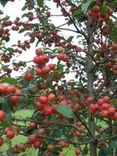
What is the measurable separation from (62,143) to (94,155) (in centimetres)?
47

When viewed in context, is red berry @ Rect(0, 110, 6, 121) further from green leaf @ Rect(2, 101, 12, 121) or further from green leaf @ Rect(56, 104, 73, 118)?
green leaf @ Rect(56, 104, 73, 118)

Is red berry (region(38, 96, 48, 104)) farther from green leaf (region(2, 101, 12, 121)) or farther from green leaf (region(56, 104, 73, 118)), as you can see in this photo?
green leaf (region(2, 101, 12, 121))

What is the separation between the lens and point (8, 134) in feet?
7.11

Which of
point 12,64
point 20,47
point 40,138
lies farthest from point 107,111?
point 20,47

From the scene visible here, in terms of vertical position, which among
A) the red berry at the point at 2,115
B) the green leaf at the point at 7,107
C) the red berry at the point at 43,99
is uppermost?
the red berry at the point at 43,99

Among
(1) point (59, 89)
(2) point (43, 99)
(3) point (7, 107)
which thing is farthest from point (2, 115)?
(1) point (59, 89)

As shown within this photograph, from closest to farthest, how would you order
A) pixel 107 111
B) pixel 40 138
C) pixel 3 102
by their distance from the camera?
pixel 3 102, pixel 107 111, pixel 40 138

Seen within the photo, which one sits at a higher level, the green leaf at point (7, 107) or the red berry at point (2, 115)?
the green leaf at point (7, 107)

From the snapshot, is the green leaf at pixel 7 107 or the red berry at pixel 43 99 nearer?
the green leaf at pixel 7 107

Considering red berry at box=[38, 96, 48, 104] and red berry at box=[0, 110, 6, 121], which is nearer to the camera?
red berry at box=[0, 110, 6, 121]

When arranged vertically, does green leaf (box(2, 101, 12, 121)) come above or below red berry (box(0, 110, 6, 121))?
above

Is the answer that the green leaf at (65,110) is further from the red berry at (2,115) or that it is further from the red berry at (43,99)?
the red berry at (2,115)

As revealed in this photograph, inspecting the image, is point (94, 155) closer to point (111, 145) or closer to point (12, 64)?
point (111, 145)

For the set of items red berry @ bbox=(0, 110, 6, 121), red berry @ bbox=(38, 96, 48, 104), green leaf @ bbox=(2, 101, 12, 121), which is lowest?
red berry @ bbox=(0, 110, 6, 121)
